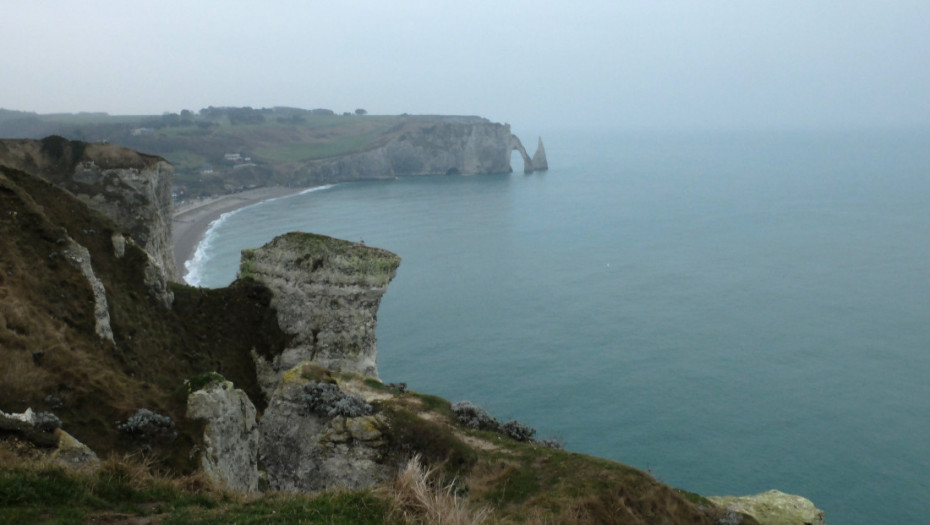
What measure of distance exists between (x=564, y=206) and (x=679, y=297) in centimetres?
6951

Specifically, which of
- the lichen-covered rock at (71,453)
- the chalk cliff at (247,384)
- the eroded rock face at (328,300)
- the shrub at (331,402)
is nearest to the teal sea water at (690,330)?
the eroded rock face at (328,300)

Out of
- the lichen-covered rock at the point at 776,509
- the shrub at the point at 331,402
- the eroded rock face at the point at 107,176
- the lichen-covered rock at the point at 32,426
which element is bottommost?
the lichen-covered rock at the point at 776,509

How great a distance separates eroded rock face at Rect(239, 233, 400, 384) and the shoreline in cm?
6465

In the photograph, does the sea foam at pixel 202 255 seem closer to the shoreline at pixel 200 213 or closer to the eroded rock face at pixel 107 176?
the shoreline at pixel 200 213

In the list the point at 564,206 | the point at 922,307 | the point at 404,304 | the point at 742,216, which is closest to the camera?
the point at 922,307

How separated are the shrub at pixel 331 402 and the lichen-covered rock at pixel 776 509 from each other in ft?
41.9

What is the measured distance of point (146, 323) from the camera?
30531 millimetres

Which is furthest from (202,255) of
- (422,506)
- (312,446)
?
(422,506)

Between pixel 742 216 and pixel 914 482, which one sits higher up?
pixel 742 216

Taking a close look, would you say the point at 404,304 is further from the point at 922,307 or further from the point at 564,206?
the point at 564,206

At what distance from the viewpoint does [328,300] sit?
35094mm

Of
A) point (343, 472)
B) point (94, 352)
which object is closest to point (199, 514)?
point (343, 472)

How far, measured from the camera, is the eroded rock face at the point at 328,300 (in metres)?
34.8

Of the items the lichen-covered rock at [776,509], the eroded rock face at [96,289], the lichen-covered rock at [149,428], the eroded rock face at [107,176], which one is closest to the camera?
the lichen-covered rock at [149,428]
